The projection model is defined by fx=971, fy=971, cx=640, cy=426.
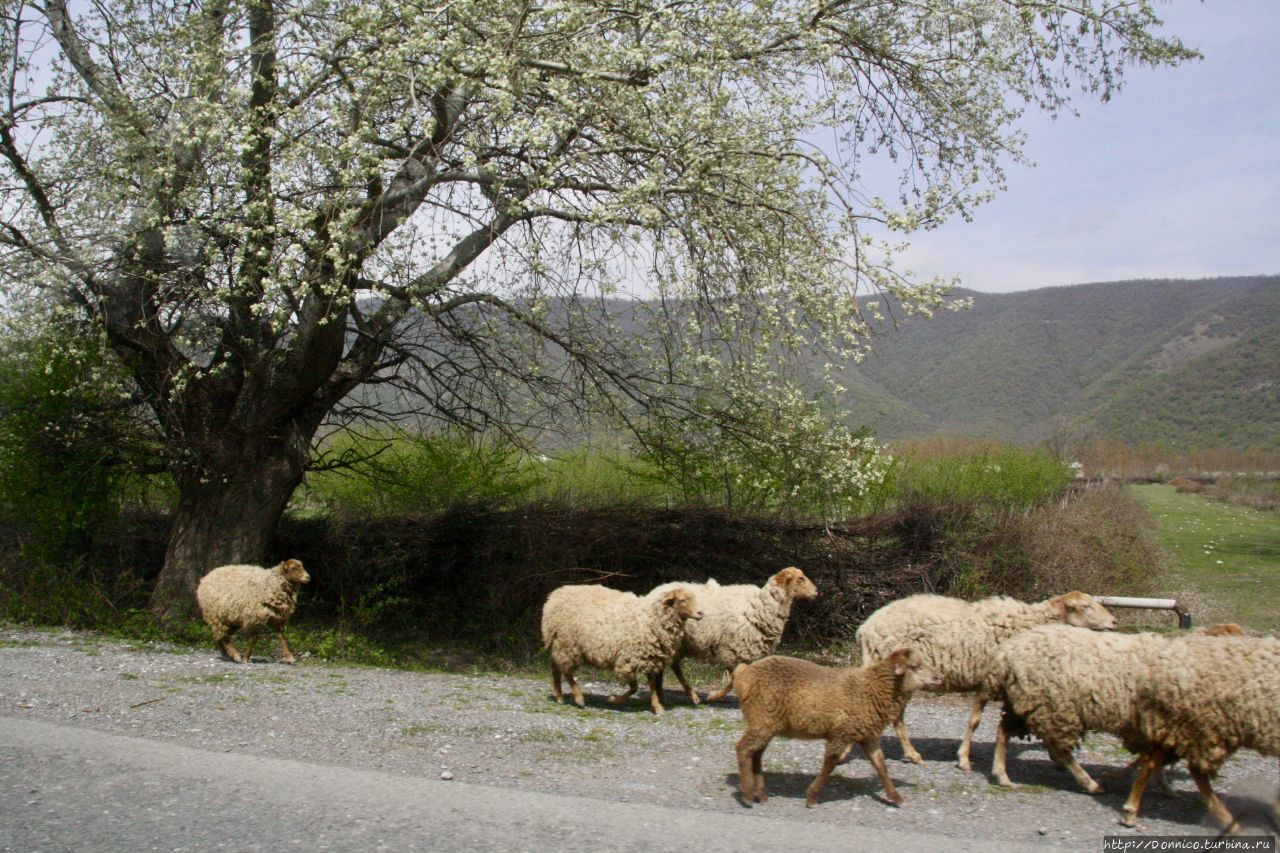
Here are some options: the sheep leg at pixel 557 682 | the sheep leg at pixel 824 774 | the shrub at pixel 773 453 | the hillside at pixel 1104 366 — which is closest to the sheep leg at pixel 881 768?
the sheep leg at pixel 824 774

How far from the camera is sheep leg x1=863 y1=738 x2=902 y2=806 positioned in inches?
258

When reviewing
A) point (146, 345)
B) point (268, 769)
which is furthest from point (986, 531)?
point (146, 345)

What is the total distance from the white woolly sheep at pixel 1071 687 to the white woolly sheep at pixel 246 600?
7910mm

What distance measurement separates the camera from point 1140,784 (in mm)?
6387

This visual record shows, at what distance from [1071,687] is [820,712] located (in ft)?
6.04

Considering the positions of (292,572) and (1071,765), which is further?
(292,572)

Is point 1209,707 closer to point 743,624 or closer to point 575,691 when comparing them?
point 743,624

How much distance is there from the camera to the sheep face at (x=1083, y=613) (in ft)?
26.2

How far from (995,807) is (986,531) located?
8558mm

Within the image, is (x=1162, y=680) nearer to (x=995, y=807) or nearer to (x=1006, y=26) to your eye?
(x=995, y=807)

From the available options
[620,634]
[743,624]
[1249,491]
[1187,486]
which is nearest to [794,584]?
[743,624]

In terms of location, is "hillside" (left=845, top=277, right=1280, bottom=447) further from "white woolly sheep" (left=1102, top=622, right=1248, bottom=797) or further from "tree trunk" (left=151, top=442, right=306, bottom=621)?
"white woolly sheep" (left=1102, top=622, right=1248, bottom=797)

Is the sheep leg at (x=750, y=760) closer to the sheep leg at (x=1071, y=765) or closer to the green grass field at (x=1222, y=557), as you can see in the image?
the sheep leg at (x=1071, y=765)

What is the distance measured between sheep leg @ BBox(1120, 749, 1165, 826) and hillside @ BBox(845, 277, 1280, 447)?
2433 centimetres
